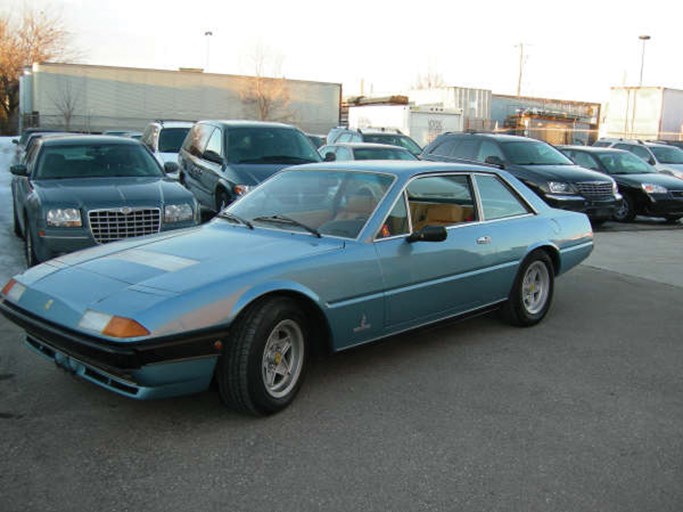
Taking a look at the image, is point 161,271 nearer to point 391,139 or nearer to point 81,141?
point 81,141

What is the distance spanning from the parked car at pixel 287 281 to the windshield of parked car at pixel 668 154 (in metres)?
14.5

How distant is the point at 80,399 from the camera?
4.23m

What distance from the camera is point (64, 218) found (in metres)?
6.93

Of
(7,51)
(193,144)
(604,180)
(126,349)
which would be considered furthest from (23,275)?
(7,51)

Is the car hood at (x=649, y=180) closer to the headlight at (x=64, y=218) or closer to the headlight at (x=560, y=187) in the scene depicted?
the headlight at (x=560, y=187)

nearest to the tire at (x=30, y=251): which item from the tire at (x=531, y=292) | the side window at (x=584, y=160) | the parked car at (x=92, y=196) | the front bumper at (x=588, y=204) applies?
the parked car at (x=92, y=196)

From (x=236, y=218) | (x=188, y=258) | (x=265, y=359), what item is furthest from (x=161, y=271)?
(x=236, y=218)

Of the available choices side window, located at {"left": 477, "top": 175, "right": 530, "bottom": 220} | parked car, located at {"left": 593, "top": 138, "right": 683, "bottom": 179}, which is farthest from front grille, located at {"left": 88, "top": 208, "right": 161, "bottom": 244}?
parked car, located at {"left": 593, "top": 138, "right": 683, "bottom": 179}

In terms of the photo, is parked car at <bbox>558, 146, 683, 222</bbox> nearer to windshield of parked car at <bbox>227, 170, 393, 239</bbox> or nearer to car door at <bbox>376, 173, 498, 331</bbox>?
car door at <bbox>376, 173, 498, 331</bbox>

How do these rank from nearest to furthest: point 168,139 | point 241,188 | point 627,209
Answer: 1. point 241,188
2. point 168,139
3. point 627,209

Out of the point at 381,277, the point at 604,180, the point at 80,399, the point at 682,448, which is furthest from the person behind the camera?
the point at 604,180

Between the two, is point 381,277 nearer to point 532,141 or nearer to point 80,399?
point 80,399

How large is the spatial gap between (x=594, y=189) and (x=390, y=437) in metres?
10.0

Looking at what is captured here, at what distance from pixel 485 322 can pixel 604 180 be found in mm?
7773
